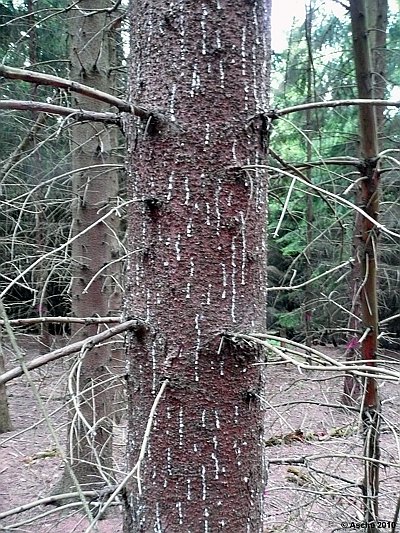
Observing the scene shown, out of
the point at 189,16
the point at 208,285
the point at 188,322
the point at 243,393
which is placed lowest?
the point at 243,393

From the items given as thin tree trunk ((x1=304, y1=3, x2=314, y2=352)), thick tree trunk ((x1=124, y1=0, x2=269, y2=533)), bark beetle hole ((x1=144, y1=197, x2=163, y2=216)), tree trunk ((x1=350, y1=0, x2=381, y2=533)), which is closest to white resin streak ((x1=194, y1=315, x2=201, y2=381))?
thick tree trunk ((x1=124, y1=0, x2=269, y2=533))

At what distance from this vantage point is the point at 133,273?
1621 mm

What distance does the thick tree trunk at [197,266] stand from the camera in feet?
4.93

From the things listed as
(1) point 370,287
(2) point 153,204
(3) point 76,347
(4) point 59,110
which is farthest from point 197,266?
(1) point 370,287

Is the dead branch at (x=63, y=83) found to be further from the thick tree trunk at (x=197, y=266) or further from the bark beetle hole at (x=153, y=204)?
the bark beetle hole at (x=153, y=204)

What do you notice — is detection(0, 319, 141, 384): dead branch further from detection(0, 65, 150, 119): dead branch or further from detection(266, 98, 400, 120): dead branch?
detection(266, 98, 400, 120): dead branch

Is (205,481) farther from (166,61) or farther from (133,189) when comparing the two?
(166,61)

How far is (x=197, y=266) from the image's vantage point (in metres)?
1.51

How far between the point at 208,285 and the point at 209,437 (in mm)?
438

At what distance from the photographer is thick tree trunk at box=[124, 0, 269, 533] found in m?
1.50

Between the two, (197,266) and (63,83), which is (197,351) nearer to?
(197,266)

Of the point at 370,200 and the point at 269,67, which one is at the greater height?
the point at 269,67

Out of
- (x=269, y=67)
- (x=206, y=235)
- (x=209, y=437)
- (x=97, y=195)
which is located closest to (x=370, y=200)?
(x=269, y=67)

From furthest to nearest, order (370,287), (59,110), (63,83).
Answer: (370,287)
(59,110)
(63,83)
